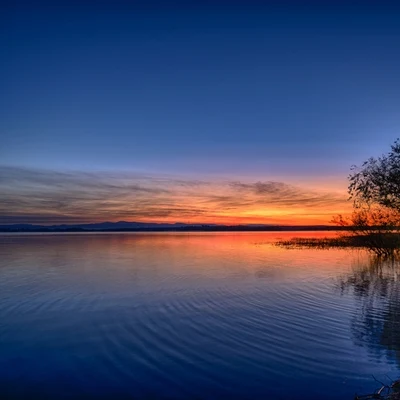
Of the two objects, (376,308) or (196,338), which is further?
(376,308)

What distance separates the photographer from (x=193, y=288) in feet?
70.3

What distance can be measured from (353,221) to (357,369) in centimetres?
3346

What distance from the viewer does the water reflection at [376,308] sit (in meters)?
11.4

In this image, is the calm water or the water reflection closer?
the calm water

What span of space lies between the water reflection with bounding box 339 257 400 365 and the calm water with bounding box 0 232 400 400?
0.22ft

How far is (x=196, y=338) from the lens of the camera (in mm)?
12016

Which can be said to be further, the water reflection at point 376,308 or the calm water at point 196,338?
the water reflection at point 376,308

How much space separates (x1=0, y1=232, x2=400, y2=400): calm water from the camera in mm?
8562

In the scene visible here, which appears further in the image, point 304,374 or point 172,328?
point 172,328

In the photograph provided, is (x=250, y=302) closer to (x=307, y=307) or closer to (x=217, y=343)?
(x=307, y=307)

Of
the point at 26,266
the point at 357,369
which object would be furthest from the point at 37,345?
the point at 26,266

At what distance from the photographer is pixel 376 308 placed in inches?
648

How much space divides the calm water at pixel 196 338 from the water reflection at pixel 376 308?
66mm

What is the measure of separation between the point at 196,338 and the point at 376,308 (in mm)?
9027
